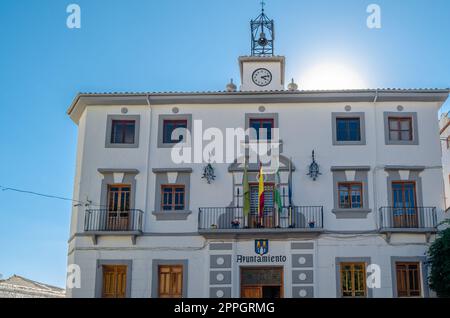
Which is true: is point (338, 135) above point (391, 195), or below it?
above

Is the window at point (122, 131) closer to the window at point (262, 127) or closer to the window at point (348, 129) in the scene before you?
the window at point (262, 127)

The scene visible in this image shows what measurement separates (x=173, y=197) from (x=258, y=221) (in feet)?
10.9

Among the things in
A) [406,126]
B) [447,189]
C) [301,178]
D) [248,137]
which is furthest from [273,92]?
[447,189]

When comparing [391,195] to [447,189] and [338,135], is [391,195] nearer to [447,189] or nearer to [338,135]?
[338,135]

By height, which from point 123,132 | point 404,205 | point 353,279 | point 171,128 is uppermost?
point 171,128

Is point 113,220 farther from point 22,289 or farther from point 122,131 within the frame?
point 22,289

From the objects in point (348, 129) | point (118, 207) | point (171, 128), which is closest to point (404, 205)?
point (348, 129)

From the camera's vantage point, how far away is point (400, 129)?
24.4 meters

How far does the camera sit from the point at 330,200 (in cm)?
2356

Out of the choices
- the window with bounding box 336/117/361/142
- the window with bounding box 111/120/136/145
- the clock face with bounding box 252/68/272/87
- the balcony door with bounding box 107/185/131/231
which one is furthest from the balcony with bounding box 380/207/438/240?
the window with bounding box 111/120/136/145

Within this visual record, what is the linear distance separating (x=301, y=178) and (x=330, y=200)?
1.34 m

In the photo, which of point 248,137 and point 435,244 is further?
point 248,137

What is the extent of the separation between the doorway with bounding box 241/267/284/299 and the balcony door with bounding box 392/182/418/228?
4686 mm

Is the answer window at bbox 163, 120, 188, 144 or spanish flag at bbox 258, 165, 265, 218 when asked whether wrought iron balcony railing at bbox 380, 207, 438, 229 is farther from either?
window at bbox 163, 120, 188, 144
